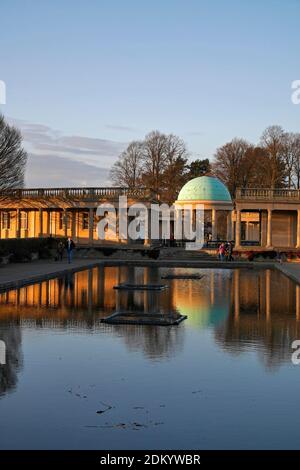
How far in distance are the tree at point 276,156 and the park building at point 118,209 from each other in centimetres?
1184

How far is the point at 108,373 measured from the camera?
414 inches

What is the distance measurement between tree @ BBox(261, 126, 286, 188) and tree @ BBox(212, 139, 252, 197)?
133 inches

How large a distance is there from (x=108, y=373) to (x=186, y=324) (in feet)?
18.3

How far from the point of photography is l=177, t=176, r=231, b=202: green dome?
5638 centimetres

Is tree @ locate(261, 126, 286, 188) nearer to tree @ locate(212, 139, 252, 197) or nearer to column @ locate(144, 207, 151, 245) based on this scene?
tree @ locate(212, 139, 252, 197)

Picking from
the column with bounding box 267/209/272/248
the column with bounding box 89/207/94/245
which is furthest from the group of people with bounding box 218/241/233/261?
the column with bounding box 89/207/94/245

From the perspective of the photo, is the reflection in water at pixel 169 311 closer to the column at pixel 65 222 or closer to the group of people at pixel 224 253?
the group of people at pixel 224 253

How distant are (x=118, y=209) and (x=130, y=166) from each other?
60.3 ft

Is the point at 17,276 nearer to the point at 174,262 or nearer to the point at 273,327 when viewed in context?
the point at 273,327

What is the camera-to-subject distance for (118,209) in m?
52.6

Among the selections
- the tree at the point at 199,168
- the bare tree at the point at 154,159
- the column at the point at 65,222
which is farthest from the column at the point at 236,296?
the tree at the point at 199,168

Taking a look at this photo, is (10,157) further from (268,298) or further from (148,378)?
(148,378)

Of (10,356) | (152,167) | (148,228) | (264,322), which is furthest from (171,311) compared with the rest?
(152,167)

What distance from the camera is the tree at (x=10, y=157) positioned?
44.3 m
